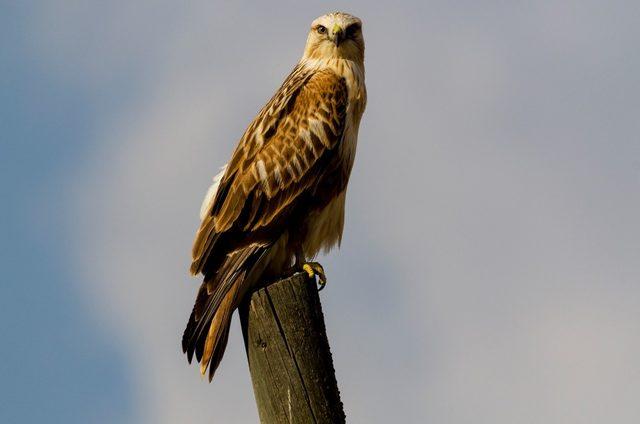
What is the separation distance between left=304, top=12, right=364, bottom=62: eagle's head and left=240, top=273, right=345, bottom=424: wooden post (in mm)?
2962

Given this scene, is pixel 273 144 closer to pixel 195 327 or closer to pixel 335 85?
pixel 335 85

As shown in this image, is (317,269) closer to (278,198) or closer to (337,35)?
(278,198)

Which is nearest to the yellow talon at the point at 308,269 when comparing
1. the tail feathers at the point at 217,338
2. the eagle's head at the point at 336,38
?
the tail feathers at the point at 217,338

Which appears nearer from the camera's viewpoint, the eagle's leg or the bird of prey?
the bird of prey

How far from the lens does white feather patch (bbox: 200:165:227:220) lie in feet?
21.5

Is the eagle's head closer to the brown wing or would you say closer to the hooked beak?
the hooked beak

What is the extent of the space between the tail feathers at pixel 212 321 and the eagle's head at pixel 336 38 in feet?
7.68

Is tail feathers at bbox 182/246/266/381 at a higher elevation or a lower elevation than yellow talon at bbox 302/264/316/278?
lower

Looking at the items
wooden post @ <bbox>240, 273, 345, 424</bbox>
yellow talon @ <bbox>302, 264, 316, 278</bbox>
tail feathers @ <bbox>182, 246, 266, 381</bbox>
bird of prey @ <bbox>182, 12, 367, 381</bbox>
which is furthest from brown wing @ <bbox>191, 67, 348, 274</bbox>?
wooden post @ <bbox>240, 273, 345, 424</bbox>

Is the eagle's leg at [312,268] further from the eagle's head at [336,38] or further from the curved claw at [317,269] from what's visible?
the eagle's head at [336,38]

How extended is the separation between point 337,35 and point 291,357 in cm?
342

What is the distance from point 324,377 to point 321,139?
2.35 m

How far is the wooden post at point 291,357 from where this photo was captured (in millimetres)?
4859

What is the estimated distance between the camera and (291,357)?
Result: 491 cm
